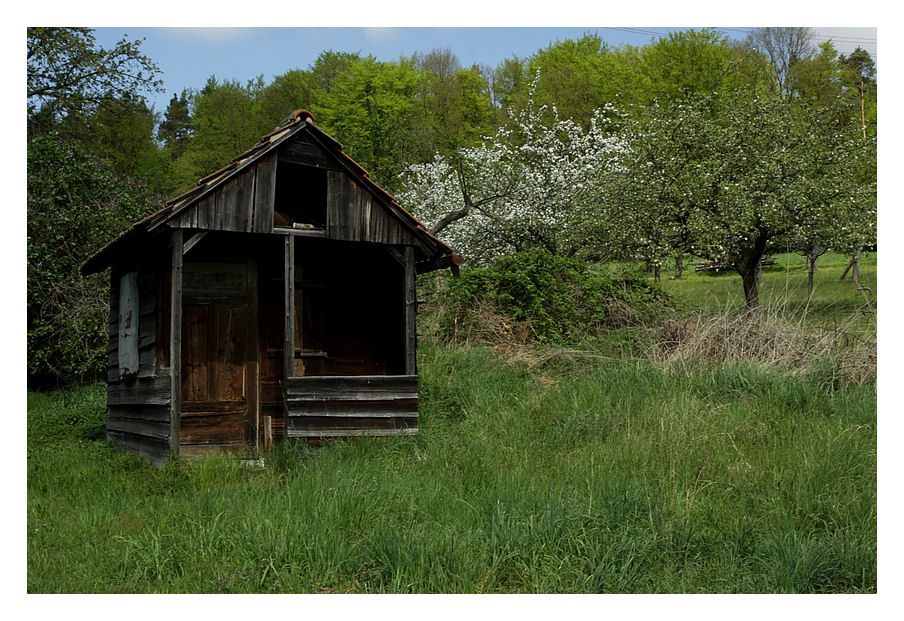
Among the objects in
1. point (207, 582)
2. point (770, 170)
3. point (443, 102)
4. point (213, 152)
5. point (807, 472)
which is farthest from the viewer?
point (213, 152)

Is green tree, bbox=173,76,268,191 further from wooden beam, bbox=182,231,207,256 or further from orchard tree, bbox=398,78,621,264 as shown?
wooden beam, bbox=182,231,207,256

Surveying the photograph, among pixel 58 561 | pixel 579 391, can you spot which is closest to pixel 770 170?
pixel 579 391

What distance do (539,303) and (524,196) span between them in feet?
28.3

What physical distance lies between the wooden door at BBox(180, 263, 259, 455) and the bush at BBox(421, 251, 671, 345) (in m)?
5.76

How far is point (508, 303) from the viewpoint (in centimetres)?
1573

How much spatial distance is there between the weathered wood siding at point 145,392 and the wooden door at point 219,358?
0.40m

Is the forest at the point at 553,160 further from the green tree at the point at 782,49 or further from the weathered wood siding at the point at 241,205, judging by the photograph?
the weathered wood siding at the point at 241,205

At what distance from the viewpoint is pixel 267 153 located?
30.3ft

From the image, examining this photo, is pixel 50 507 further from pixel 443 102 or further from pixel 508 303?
pixel 443 102

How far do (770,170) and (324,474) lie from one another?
1467 cm

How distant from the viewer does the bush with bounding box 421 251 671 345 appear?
49.5 ft

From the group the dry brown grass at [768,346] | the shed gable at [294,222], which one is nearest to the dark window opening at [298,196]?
the shed gable at [294,222]

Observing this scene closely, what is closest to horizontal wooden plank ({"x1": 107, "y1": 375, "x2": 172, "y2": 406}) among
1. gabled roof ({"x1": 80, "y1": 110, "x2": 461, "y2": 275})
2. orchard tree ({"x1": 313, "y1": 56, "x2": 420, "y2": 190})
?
gabled roof ({"x1": 80, "y1": 110, "x2": 461, "y2": 275})

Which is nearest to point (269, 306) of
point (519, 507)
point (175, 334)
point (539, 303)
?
point (175, 334)
